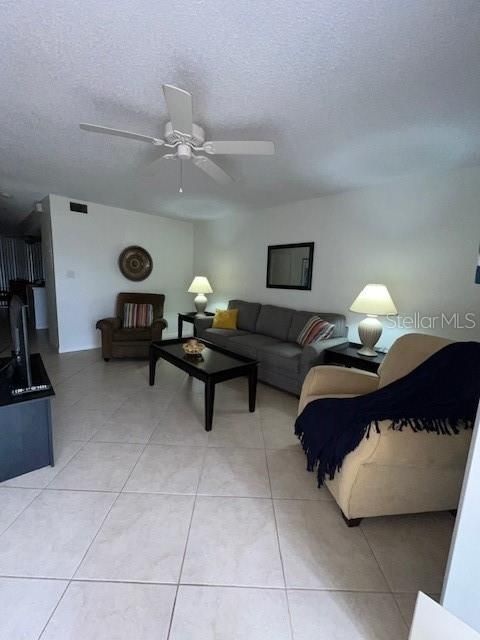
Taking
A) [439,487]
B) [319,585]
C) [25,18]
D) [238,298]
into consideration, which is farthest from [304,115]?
[238,298]

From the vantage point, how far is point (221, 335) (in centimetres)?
375

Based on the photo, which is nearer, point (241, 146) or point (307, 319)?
point (241, 146)

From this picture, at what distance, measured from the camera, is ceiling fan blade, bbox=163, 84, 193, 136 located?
1192 mm

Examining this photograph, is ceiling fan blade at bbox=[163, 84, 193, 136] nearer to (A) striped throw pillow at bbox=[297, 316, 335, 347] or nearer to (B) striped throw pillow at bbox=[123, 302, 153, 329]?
(A) striped throw pillow at bbox=[297, 316, 335, 347]

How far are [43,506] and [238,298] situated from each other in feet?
12.1

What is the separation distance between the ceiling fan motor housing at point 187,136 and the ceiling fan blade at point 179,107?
0.04m

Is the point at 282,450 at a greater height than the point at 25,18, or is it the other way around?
the point at 25,18

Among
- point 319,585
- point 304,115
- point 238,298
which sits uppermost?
point 304,115

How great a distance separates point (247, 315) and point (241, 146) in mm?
2712

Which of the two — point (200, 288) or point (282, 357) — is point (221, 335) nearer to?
point (282, 357)

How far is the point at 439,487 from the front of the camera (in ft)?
4.66

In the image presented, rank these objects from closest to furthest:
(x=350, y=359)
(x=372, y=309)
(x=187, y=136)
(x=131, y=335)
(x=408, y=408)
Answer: (x=408, y=408) < (x=187, y=136) < (x=372, y=309) < (x=350, y=359) < (x=131, y=335)

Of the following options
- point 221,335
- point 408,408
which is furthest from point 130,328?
point 408,408

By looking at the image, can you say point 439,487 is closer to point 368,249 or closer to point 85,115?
point 368,249
